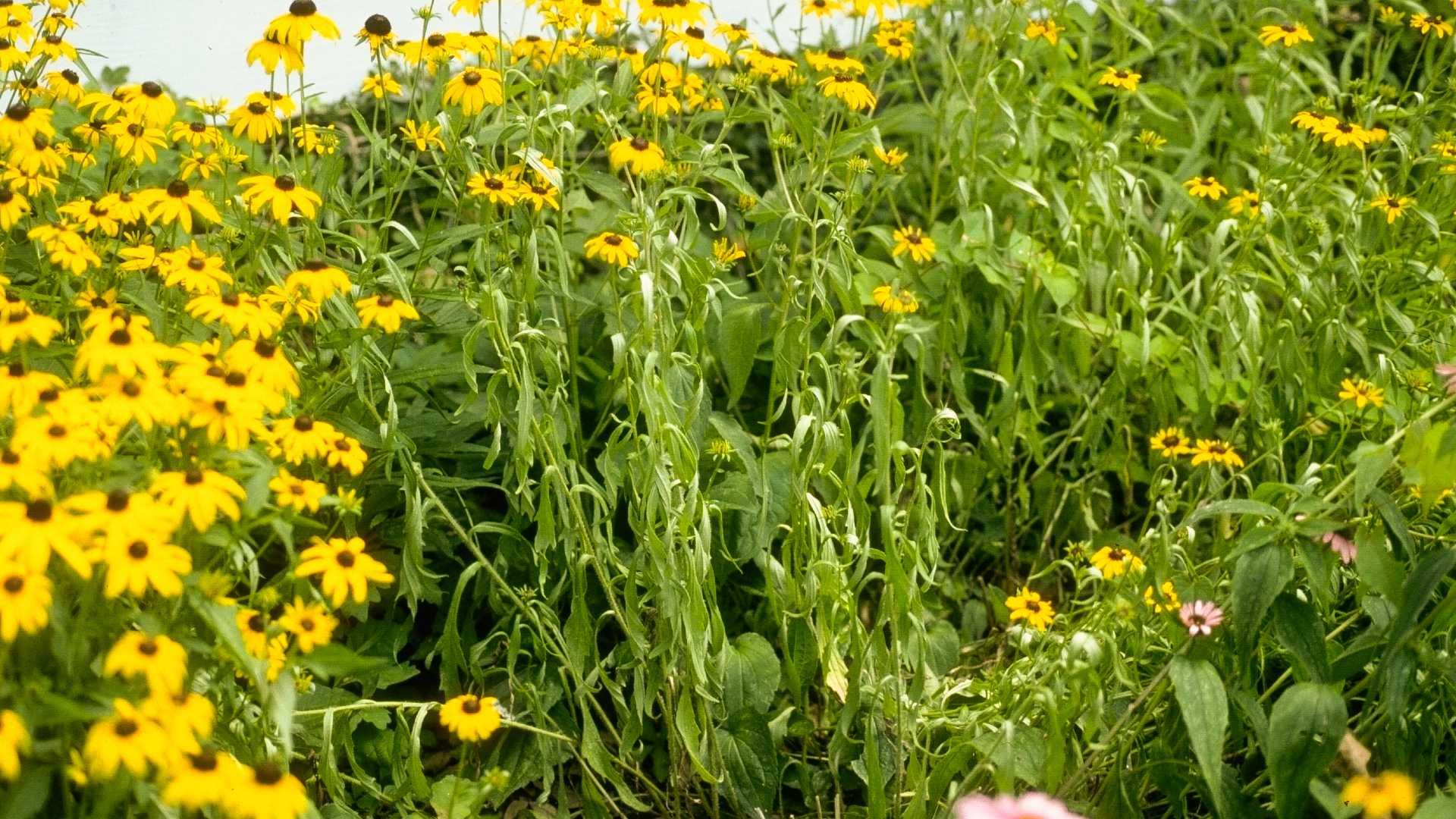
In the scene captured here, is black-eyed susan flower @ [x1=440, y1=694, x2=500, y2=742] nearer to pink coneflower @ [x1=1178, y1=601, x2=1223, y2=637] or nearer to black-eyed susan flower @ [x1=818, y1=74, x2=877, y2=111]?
pink coneflower @ [x1=1178, y1=601, x2=1223, y2=637]

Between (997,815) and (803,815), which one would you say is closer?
(997,815)

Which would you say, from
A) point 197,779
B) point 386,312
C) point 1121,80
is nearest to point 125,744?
point 197,779

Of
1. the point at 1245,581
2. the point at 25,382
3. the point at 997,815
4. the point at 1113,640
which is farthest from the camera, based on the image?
the point at 1113,640

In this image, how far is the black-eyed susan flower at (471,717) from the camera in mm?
1579

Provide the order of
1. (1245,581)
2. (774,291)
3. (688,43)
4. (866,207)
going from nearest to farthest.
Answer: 1. (1245,581)
2. (688,43)
3. (774,291)
4. (866,207)

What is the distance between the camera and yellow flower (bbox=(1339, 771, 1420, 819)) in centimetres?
131

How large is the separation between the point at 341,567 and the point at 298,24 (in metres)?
0.80

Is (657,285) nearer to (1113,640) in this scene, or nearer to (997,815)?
(1113,640)

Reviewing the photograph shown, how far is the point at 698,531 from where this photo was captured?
1.93m

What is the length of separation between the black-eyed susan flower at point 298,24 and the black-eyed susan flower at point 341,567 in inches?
29.1

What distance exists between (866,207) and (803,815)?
4.58 ft

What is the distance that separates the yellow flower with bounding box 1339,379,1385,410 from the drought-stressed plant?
A: 5cm

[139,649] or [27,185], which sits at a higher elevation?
[27,185]

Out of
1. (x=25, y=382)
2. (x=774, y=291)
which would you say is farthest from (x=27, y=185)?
(x=774, y=291)
